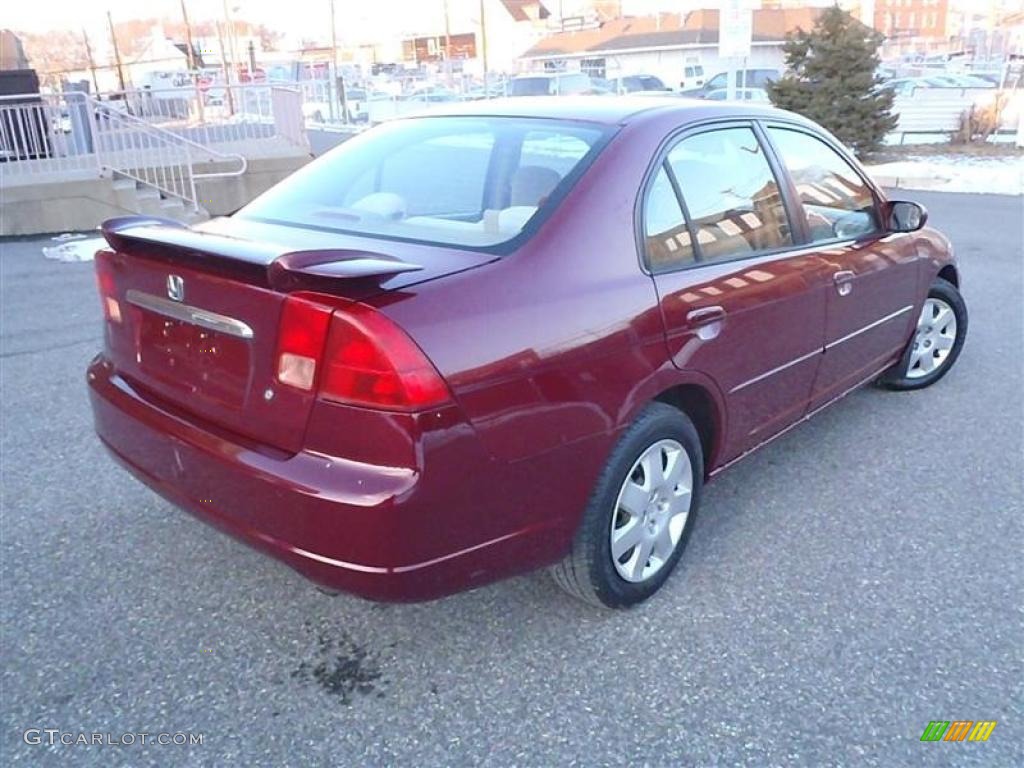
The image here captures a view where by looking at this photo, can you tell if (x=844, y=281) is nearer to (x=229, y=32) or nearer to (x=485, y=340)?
(x=485, y=340)

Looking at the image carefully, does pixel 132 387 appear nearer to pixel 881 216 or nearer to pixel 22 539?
pixel 22 539

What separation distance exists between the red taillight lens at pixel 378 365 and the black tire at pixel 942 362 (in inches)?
134

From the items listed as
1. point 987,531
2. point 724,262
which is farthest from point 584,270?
point 987,531

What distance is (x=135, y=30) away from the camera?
93.1 metres

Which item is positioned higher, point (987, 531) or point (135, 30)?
point (135, 30)

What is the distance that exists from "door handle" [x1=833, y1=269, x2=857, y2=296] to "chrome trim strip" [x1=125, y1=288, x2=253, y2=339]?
2433 millimetres

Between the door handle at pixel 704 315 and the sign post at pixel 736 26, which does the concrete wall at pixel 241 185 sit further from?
the door handle at pixel 704 315

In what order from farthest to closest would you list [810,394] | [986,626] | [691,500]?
[810,394] → [691,500] → [986,626]

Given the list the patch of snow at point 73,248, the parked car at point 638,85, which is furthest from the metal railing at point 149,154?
the parked car at point 638,85

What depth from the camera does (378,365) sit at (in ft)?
6.81

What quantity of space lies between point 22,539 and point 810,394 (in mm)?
3196

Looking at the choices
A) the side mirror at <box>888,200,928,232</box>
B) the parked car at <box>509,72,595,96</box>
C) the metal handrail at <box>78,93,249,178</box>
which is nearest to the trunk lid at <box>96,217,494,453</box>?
the side mirror at <box>888,200,928,232</box>

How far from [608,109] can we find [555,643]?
1.84 m

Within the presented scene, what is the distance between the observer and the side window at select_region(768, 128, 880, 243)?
11.7 feet
